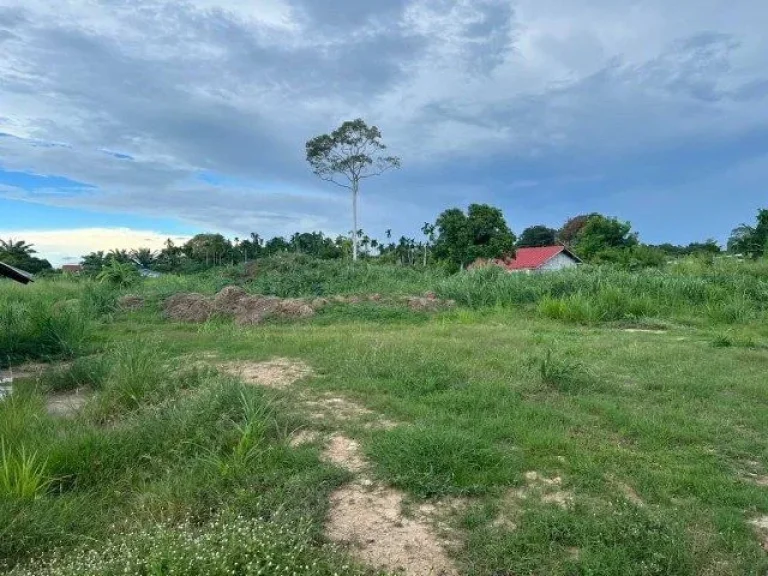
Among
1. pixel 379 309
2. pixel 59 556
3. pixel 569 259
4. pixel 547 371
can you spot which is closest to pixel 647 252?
pixel 569 259

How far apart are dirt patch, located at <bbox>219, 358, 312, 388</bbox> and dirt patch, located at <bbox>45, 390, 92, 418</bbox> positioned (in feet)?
4.49

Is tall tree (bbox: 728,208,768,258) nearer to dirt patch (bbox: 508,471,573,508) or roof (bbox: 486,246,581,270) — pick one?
roof (bbox: 486,246,581,270)

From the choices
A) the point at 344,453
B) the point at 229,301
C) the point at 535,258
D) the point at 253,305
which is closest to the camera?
the point at 344,453

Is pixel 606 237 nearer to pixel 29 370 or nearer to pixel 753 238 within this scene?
pixel 753 238

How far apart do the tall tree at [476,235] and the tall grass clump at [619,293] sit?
12551mm

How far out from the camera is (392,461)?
12.5ft

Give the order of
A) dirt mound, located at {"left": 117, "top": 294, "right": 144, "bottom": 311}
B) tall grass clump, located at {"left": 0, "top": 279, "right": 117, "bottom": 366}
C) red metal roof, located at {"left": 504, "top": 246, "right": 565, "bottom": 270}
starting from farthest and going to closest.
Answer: red metal roof, located at {"left": 504, "top": 246, "right": 565, "bottom": 270}, dirt mound, located at {"left": 117, "top": 294, "right": 144, "bottom": 311}, tall grass clump, located at {"left": 0, "top": 279, "right": 117, "bottom": 366}

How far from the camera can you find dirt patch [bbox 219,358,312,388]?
5.94 metres

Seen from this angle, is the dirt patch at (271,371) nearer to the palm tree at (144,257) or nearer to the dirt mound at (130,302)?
the dirt mound at (130,302)

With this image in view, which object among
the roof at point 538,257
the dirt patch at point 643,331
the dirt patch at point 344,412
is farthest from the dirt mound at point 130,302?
the roof at point 538,257

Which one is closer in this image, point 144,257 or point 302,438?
point 302,438

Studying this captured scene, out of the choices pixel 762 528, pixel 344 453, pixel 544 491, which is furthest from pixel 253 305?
pixel 762 528

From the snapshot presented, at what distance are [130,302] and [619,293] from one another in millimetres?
10941

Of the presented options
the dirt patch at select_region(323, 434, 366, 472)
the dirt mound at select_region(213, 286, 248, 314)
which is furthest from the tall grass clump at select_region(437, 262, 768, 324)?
the dirt patch at select_region(323, 434, 366, 472)
